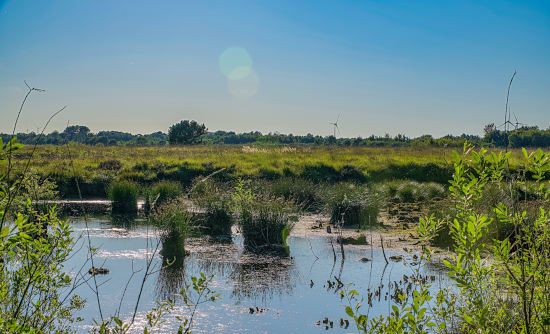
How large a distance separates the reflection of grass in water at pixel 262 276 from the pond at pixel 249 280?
16 mm

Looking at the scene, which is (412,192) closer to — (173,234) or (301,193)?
(301,193)

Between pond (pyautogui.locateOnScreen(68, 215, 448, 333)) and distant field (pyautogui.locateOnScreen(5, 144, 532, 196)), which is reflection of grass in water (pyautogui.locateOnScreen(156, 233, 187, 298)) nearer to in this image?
pond (pyautogui.locateOnScreen(68, 215, 448, 333))

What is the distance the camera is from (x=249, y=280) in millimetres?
8820

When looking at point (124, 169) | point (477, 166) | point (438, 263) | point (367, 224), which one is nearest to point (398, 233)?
point (367, 224)

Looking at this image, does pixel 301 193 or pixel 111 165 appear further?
pixel 111 165

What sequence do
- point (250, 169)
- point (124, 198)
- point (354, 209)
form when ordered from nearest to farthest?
point (354, 209) → point (124, 198) → point (250, 169)

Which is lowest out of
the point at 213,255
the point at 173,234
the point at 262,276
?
the point at 262,276

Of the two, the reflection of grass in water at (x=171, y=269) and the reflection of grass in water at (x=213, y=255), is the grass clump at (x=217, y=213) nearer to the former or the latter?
the reflection of grass in water at (x=213, y=255)

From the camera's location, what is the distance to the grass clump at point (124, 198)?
17188mm

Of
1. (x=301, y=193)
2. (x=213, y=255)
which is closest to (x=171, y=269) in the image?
(x=213, y=255)

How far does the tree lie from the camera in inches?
2815

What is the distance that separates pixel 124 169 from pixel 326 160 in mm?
10617

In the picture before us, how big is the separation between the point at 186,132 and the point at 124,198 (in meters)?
56.7

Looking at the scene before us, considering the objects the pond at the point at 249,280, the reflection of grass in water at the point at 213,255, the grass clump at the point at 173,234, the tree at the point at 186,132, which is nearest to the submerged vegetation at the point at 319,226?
the grass clump at the point at 173,234
